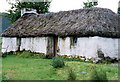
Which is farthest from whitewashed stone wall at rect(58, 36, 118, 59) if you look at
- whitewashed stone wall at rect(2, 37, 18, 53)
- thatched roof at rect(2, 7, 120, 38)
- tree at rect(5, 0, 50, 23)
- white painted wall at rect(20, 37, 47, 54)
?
tree at rect(5, 0, 50, 23)

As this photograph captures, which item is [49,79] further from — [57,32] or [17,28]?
[17,28]

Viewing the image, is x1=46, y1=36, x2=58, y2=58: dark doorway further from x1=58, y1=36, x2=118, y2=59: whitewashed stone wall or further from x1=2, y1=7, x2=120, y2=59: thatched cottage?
x1=58, y1=36, x2=118, y2=59: whitewashed stone wall

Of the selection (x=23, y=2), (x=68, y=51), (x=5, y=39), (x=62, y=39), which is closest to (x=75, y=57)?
(x=68, y=51)

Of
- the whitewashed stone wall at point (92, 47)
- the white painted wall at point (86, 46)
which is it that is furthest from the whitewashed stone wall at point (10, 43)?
the whitewashed stone wall at point (92, 47)

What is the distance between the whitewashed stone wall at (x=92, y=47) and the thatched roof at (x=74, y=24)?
49 cm

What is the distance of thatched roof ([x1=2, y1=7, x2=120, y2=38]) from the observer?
14.3 meters

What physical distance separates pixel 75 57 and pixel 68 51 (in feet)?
3.08

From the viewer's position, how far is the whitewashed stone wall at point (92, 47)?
14.0m

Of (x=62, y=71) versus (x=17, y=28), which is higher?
(x=17, y=28)

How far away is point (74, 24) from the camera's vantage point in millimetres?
15820

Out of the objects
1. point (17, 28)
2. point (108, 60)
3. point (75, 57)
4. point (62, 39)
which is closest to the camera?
point (108, 60)

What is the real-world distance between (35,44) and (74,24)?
482 cm

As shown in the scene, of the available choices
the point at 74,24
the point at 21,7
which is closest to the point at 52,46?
the point at 74,24

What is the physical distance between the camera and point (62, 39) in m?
16.3
